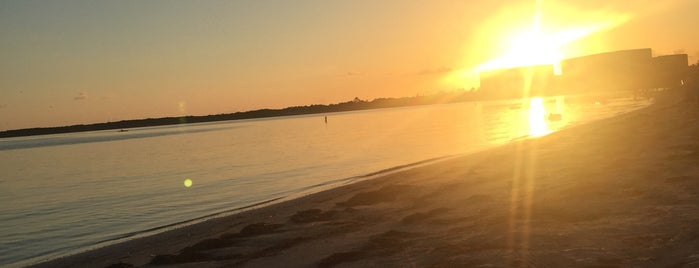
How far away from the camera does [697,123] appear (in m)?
34.4

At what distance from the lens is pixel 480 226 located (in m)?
11.8

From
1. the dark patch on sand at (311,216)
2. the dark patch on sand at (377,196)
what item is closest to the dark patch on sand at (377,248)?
Result: the dark patch on sand at (311,216)

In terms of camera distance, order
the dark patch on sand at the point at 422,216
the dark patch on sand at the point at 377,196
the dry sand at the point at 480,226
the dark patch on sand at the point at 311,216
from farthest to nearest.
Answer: the dark patch on sand at the point at 377,196
the dark patch on sand at the point at 311,216
the dark patch on sand at the point at 422,216
the dry sand at the point at 480,226

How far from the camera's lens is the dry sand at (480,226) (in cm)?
910

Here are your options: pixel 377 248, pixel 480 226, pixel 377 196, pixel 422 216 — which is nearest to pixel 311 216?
pixel 377 196

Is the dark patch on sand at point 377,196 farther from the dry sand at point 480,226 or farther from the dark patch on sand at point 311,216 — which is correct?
the dark patch on sand at point 311,216

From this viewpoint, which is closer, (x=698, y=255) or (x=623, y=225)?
(x=698, y=255)

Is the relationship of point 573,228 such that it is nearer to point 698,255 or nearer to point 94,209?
point 698,255

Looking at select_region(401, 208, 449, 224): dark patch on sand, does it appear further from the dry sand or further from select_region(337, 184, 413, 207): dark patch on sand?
select_region(337, 184, 413, 207): dark patch on sand

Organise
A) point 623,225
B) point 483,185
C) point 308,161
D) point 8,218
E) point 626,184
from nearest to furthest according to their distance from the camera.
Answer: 1. point 623,225
2. point 626,184
3. point 483,185
4. point 8,218
5. point 308,161

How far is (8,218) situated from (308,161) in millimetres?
23205

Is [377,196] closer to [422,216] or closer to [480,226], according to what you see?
[422,216]

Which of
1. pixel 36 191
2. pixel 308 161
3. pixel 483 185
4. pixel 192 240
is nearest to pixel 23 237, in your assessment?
pixel 192 240

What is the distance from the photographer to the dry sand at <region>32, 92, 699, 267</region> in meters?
9.10
